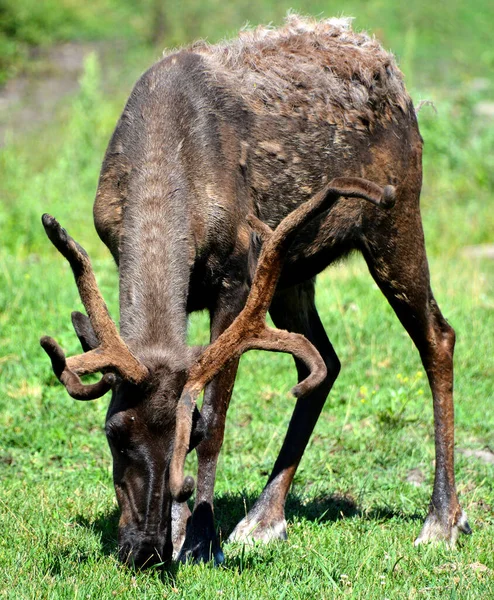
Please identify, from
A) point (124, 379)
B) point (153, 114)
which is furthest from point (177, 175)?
point (124, 379)

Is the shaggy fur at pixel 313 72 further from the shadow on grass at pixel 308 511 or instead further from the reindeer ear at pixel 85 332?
the shadow on grass at pixel 308 511

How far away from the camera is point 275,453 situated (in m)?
6.78

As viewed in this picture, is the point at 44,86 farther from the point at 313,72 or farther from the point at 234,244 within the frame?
the point at 234,244

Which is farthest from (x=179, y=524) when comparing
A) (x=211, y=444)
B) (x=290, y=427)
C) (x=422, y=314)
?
(x=422, y=314)

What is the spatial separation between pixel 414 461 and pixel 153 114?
9.90 feet

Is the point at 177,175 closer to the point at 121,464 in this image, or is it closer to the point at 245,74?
the point at 245,74

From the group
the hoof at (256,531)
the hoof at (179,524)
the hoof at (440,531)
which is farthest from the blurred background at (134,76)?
the hoof at (179,524)

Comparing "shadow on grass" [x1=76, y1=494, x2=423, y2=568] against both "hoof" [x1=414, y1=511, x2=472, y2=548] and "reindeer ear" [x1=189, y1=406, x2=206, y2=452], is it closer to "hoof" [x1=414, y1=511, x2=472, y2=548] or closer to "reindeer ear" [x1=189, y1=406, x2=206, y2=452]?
"hoof" [x1=414, y1=511, x2=472, y2=548]

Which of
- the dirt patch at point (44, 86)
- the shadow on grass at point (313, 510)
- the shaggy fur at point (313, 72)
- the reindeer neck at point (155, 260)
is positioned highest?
the dirt patch at point (44, 86)

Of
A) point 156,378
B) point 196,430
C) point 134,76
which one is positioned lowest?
point 196,430

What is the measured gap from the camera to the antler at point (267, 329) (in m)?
4.27

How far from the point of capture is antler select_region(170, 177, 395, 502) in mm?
4273

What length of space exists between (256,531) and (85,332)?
1722 millimetres

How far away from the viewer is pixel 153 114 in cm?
521
